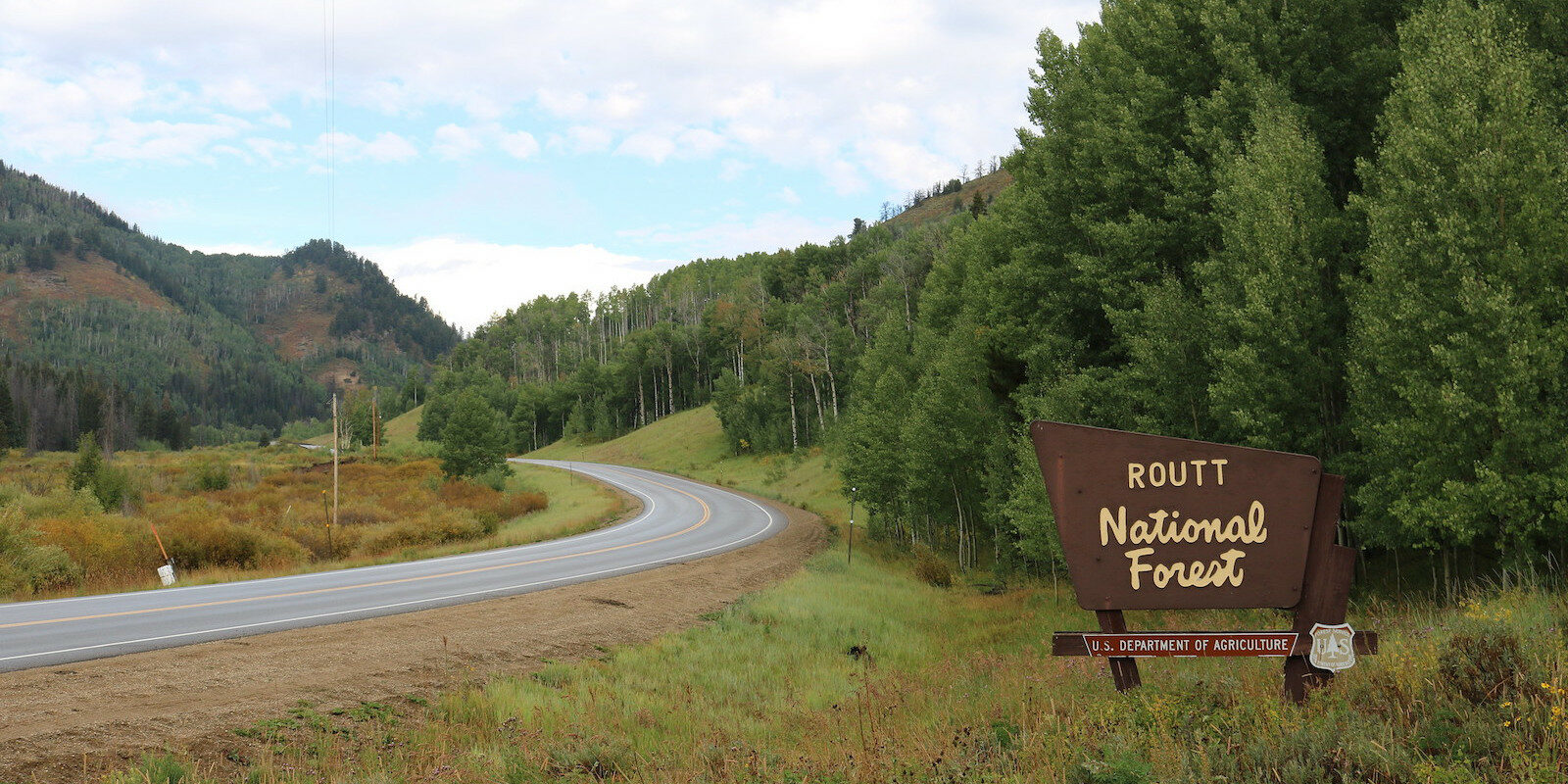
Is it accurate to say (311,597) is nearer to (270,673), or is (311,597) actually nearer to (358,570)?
(358,570)

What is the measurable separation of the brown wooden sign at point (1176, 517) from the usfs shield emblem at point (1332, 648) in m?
0.30

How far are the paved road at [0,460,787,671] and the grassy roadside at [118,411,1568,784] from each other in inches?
209

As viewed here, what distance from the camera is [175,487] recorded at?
58562 mm

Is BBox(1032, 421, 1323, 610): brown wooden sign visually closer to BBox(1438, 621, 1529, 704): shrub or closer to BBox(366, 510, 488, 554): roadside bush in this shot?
BBox(1438, 621, 1529, 704): shrub

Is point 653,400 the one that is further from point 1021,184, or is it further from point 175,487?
point 1021,184

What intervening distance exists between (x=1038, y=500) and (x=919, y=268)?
51.5 meters

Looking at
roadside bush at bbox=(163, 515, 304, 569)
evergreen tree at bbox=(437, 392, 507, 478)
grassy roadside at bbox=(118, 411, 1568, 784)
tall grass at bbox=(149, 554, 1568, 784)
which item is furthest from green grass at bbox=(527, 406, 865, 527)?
tall grass at bbox=(149, 554, 1568, 784)

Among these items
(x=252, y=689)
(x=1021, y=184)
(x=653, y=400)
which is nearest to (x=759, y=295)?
(x=653, y=400)

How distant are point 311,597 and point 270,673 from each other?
757 cm

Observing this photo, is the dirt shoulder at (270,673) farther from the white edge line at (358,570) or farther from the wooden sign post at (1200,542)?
the wooden sign post at (1200,542)

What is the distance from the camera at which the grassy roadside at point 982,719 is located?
18.1ft

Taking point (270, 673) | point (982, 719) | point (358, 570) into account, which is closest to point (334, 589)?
point (358, 570)

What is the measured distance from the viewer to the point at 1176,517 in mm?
6684

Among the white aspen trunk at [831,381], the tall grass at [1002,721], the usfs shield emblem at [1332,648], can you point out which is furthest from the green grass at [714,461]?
the usfs shield emblem at [1332,648]
